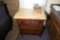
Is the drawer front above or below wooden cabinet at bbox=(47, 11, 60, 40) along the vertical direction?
below

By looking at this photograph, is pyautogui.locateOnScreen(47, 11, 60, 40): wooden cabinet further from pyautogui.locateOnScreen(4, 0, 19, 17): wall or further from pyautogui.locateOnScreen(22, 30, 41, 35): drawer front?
pyautogui.locateOnScreen(4, 0, 19, 17): wall

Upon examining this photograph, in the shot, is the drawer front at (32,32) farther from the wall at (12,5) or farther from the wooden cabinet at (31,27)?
the wall at (12,5)

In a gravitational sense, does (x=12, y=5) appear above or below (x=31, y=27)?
above

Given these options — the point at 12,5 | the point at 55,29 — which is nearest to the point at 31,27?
the point at 55,29

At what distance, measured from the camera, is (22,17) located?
1360 millimetres

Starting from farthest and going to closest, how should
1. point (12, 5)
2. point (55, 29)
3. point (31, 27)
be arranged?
point (12, 5) < point (31, 27) < point (55, 29)

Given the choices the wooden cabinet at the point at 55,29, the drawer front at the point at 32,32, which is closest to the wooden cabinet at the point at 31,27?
the drawer front at the point at 32,32

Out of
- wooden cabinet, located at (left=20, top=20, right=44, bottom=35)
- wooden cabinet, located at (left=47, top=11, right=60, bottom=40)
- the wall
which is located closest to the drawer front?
wooden cabinet, located at (left=20, top=20, right=44, bottom=35)

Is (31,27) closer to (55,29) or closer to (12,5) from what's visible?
(55,29)

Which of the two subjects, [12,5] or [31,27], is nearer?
[31,27]

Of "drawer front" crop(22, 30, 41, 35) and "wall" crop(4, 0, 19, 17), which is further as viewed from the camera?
"wall" crop(4, 0, 19, 17)

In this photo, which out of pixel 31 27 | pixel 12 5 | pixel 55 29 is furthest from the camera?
pixel 12 5

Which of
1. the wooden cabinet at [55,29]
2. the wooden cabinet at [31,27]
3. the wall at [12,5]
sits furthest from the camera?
the wall at [12,5]

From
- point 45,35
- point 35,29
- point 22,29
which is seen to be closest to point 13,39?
point 22,29
